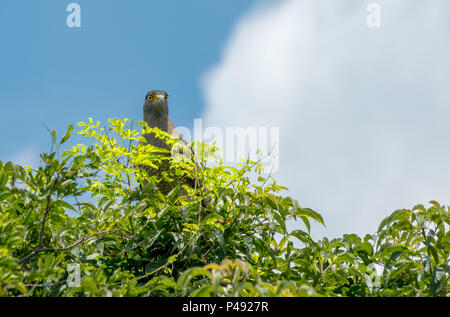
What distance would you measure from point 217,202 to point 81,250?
876mm

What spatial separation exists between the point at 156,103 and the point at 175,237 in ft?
11.2

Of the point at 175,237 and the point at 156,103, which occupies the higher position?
the point at 156,103

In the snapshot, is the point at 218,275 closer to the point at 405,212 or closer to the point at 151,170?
the point at 405,212

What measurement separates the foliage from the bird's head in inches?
102

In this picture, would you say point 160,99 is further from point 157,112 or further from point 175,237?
point 175,237

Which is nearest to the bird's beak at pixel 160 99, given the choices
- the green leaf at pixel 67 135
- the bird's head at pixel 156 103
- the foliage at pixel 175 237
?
the bird's head at pixel 156 103

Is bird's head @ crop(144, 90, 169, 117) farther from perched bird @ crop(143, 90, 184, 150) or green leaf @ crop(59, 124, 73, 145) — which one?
green leaf @ crop(59, 124, 73, 145)

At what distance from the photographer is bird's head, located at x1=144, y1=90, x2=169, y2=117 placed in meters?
6.19

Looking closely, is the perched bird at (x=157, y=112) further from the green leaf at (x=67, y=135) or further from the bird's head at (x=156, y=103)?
the green leaf at (x=67, y=135)

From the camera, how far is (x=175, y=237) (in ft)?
9.91

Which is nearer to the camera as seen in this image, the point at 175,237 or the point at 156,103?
the point at 175,237

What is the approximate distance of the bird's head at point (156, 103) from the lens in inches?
244

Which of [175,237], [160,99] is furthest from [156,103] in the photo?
[175,237]
